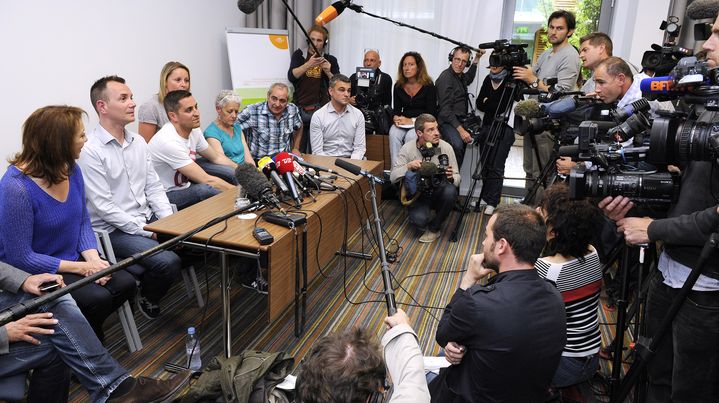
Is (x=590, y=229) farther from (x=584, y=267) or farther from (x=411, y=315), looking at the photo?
(x=411, y=315)

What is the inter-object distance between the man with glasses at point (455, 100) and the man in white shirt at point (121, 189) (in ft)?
9.26

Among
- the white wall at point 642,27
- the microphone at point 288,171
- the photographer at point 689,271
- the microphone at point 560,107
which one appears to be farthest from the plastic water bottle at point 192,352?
the white wall at point 642,27

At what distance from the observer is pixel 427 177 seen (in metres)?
3.61

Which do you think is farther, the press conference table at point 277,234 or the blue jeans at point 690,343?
the press conference table at point 277,234

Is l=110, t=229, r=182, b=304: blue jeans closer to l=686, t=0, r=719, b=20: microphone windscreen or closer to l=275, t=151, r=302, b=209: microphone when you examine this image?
l=275, t=151, r=302, b=209: microphone

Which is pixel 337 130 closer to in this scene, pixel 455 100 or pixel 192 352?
pixel 455 100

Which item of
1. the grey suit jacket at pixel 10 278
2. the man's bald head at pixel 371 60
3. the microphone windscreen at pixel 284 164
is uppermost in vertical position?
the man's bald head at pixel 371 60

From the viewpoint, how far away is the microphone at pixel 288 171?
2.39 meters

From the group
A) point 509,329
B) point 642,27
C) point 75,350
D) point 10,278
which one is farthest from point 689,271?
point 642,27

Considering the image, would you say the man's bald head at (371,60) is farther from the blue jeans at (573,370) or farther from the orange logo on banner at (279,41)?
the blue jeans at (573,370)

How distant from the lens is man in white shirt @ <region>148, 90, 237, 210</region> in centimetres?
295

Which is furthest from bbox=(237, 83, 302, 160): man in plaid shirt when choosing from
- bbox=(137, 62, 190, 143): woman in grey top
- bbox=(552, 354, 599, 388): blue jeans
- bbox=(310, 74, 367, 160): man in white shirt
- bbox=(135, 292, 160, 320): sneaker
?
bbox=(552, 354, 599, 388): blue jeans

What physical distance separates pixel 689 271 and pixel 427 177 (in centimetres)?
222

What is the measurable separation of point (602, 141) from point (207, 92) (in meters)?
3.52
